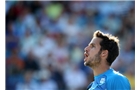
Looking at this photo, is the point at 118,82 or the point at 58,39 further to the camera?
the point at 58,39

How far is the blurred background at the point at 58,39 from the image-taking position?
1086 cm

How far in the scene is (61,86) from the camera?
1073cm

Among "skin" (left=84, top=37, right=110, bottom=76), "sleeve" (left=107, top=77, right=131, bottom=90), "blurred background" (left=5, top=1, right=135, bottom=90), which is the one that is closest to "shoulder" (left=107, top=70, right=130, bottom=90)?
"sleeve" (left=107, top=77, right=131, bottom=90)

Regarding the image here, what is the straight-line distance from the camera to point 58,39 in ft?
37.6

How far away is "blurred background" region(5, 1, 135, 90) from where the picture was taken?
1086 cm

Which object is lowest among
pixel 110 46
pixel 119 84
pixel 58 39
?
pixel 119 84

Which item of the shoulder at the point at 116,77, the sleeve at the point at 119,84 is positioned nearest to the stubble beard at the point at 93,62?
the shoulder at the point at 116,77

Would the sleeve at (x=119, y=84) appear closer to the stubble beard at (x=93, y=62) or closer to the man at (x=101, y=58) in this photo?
the man at (x=101, y=58)

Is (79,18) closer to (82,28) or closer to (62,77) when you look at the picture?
(82,28)

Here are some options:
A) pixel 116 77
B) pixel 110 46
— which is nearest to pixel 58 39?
pixel 110 46

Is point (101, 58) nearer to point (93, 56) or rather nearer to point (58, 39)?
point (93, 56)
